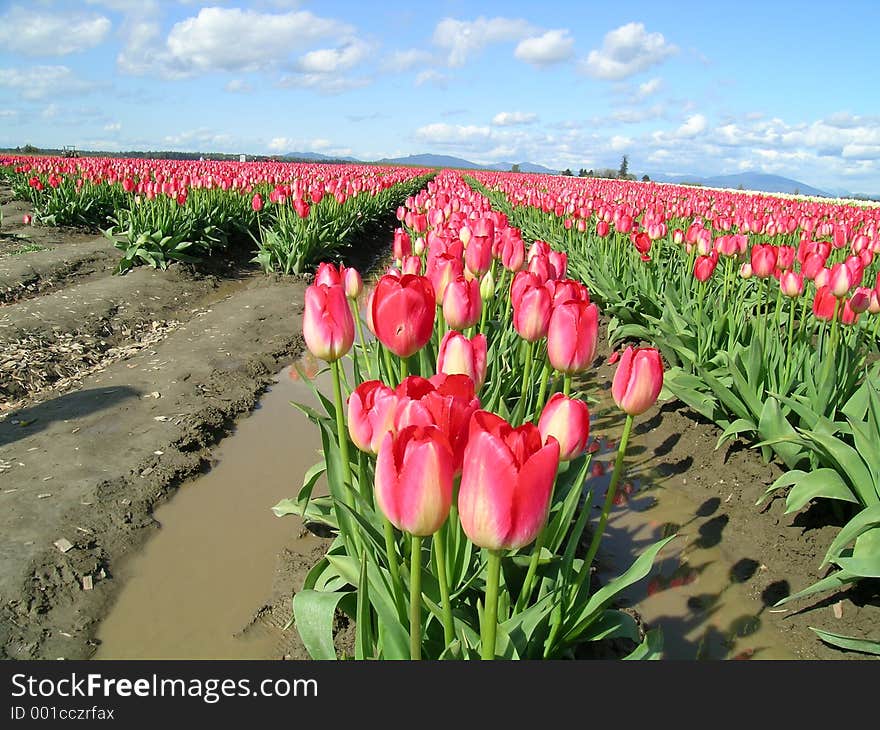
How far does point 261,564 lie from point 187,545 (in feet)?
1.42

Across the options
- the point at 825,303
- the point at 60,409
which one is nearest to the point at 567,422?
the point at 825,303

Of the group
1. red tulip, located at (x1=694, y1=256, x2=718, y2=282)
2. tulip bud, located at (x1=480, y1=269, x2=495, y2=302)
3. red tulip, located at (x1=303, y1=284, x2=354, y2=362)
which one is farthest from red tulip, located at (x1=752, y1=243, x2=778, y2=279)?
red tulip, located at (x1=303, y1=284, x2=354, y2=362)

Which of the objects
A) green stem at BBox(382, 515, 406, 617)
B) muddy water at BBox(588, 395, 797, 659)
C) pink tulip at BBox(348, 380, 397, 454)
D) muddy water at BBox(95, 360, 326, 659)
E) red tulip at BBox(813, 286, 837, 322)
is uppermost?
red tulip at BBox(813, 286, 837, 322)

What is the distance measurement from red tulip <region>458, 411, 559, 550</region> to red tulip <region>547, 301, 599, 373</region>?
74 cm

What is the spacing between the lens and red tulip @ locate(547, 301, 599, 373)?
1866 millimetres

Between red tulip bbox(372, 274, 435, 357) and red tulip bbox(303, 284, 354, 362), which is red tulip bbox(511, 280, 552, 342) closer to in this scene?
red tulip bbox(372, 274, 435, 357)

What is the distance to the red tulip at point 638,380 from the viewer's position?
5.59 feet

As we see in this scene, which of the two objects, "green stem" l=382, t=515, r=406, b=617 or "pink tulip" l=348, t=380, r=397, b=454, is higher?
"pink tulip" l=348, t=380, r=397, b=454

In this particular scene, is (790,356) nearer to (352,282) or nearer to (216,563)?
(352,282)

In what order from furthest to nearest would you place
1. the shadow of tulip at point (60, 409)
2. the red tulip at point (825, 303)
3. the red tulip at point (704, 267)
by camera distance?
1. the red tulip at point (704, 267)
2. the shadow of tulip at point (60, 409)
3. the red tulip at point (825, 303)

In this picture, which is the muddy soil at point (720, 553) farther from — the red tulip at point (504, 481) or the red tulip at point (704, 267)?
the red tulip at point (504, 481)


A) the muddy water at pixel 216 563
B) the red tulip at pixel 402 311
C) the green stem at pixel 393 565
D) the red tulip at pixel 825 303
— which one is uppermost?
the red tulip at pixel 402 311

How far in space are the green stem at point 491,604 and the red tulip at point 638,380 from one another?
63 centimetres

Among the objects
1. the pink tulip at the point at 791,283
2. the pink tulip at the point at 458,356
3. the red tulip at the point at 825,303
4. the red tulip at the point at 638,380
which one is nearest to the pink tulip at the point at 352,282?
the pink tulip at the point at 458,356
